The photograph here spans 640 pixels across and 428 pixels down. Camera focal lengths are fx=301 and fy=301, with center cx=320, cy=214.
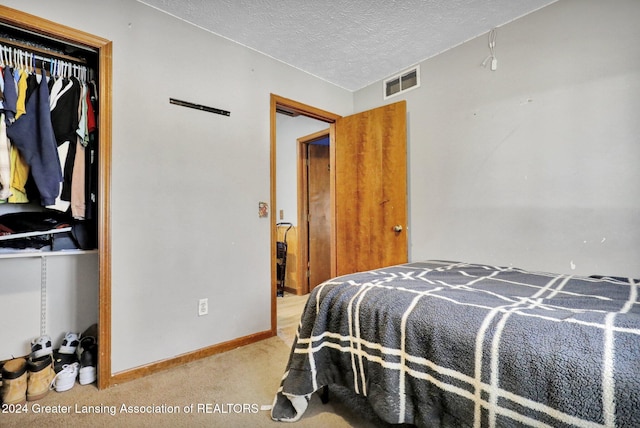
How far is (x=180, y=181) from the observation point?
2.12 m

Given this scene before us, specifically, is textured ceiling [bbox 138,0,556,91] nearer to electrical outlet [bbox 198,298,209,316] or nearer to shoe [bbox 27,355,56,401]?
electrical outlet [bbox 198,298,209,316]

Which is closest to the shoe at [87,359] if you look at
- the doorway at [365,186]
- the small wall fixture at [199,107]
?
the doorway at [365,186]

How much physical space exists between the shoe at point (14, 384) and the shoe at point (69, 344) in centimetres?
21

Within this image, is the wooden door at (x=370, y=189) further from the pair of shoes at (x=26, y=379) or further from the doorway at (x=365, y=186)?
the pair of shoes at (x=26, y=379)

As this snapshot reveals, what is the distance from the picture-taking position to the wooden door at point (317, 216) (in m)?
4.13

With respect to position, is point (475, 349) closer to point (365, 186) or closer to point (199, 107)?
point (365, 186)

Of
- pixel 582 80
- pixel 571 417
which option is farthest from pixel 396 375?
pixel 582 80

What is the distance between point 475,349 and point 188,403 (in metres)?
1.52

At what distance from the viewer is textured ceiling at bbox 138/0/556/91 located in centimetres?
198

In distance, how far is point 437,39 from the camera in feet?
7.82

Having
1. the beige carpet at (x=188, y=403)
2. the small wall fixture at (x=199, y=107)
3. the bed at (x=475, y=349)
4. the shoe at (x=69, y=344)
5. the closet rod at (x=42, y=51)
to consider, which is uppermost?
the closet rod at (x=42, y=51)

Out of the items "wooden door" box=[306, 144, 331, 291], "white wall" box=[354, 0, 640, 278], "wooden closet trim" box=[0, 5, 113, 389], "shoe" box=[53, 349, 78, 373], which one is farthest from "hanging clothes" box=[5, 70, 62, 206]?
"wooden door" box=[306, 144, 331, 291]

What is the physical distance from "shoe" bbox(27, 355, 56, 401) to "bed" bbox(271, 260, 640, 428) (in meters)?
1.35

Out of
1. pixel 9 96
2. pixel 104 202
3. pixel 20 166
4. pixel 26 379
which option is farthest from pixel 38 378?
pixel 9 96
